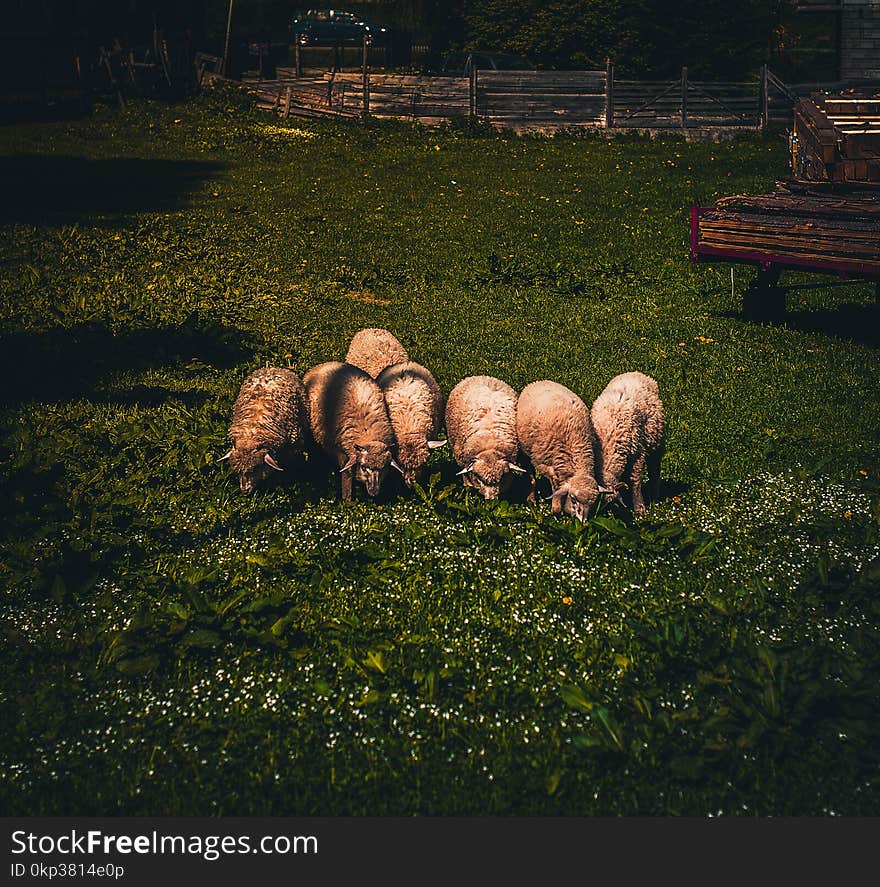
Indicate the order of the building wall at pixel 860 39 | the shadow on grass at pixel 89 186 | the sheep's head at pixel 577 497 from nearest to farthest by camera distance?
the sheep's head at pixel 577 497 < the shadow on grass at pixel 89 186 < the building wall at pixel 860 39

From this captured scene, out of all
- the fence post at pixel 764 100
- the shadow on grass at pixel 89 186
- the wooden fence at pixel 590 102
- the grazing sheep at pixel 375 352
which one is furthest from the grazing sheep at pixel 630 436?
the fence post at pixel 764 100

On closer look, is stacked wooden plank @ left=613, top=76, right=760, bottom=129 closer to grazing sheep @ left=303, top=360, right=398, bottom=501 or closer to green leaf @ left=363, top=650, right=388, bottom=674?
grazing sheep @ left=303, top=360, right=398, bottom=501

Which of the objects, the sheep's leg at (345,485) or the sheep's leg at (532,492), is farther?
the sheep's leg at (345,485)

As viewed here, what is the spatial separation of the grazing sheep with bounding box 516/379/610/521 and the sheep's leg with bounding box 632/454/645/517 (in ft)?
0.91

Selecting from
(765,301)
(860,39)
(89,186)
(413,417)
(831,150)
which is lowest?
(413,417)

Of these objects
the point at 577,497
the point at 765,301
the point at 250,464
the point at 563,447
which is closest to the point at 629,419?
the point at 563,447

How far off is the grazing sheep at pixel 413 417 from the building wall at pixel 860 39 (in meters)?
29.2

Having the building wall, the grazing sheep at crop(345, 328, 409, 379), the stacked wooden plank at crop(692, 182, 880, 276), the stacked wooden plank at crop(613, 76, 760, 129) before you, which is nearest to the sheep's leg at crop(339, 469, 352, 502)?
the grazing sheep at crop(345, 328, 409, 379)

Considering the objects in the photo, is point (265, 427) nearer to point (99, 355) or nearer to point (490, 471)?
point (490, 471)

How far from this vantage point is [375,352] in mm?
9180

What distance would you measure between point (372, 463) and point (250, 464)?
35.1 inches

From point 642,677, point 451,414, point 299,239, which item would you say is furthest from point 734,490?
point 299,239

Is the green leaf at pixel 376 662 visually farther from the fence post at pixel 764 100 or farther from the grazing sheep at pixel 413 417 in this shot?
the fence post at pixel 764 100

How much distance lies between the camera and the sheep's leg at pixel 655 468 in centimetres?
763
